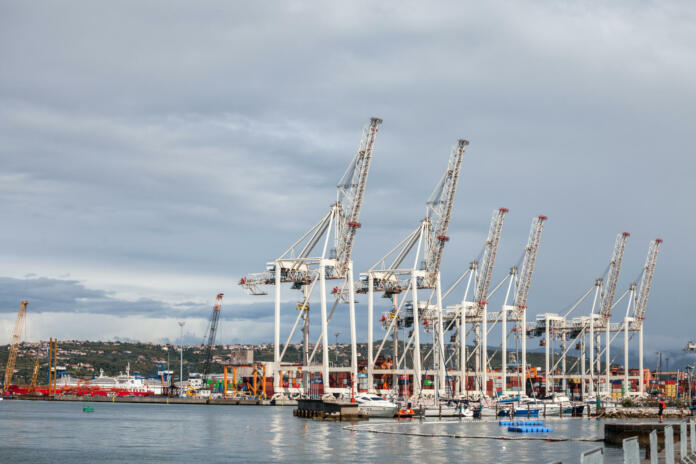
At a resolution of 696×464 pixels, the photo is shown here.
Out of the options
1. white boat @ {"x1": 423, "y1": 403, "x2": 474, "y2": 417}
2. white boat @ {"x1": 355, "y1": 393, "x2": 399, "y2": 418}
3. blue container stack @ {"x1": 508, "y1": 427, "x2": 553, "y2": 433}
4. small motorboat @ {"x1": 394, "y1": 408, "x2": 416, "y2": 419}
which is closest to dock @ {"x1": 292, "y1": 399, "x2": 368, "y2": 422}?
white boat @ {"x1": 355, "y1": 393, "x2": 399, "y2": 418}

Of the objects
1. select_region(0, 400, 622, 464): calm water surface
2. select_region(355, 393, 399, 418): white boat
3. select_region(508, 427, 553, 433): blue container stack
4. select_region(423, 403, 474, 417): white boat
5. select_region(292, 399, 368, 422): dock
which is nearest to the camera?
select_region(0, 400, 622, 464): calm water surface

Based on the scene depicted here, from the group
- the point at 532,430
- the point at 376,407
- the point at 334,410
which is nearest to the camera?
the point at 532,430

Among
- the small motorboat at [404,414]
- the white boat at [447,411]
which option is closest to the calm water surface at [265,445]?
the small motorboat at [404,414]

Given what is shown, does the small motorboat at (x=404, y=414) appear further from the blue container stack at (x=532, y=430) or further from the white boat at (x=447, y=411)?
the blue container stack at (x=532, y=430)

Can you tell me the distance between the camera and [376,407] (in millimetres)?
110000

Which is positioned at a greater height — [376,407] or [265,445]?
[376,407]

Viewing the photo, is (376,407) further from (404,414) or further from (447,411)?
(447,411)

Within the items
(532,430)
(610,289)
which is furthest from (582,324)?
(532,430)

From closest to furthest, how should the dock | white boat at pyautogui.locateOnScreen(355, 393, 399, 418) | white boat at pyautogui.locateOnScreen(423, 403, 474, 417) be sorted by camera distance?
1. the dock
2. white boat at pyautogui.locateOnScreen(355, 393, 399, 418)
3. white boat at pyautogui.locateOnScreen(423, 403, 474, 417)

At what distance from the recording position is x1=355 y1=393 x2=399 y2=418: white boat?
10949 centimetres

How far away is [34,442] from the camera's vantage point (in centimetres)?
7300

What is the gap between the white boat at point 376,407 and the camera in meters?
109

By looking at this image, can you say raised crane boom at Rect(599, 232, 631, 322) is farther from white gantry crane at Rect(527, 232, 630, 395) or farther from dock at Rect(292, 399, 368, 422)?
dock at Rect(292, 399, 368, 422)

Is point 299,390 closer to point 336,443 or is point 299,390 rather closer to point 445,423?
point 445,423
